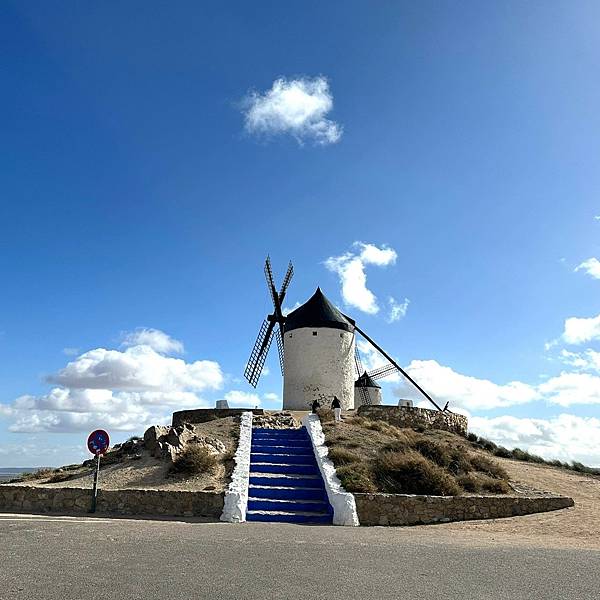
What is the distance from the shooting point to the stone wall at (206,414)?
24.7 meters

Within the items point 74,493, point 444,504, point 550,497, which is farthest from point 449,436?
point 74,493

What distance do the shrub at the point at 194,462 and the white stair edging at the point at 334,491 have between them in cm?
307

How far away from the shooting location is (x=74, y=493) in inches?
525

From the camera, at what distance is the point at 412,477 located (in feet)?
47.7

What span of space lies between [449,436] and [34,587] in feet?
70.3

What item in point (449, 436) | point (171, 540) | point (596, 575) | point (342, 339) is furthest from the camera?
point (342, 339)

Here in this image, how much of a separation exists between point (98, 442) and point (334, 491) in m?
5.80

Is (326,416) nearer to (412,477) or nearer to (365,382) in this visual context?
(412,477)

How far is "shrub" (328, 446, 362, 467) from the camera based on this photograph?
51.7 feet

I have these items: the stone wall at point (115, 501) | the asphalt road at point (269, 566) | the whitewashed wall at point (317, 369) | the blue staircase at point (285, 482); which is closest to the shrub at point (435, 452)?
the blue staircase at point (285, 482)

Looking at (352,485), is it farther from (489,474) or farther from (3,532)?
(3,532)

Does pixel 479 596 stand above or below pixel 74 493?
below

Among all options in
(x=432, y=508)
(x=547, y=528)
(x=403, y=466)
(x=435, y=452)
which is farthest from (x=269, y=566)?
(x=435, y=452)

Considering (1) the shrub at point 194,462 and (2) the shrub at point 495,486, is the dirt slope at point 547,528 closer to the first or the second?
(2) the shrub at point 495,486
